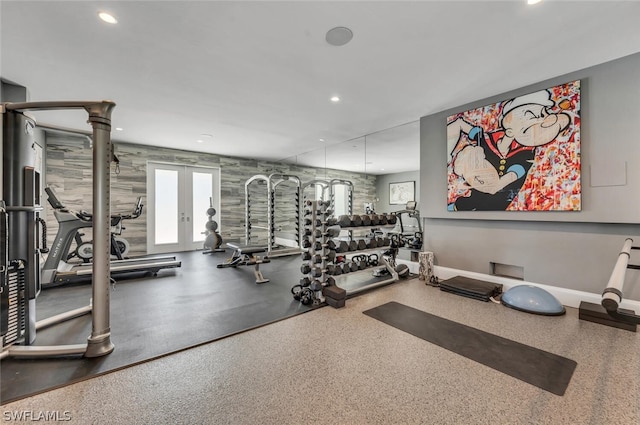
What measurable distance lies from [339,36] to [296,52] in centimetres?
49

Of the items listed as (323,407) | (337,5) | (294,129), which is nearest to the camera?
(323,407)

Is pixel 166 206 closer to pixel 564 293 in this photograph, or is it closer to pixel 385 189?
pixel 385 189

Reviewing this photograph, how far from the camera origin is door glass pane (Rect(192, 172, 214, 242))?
720 centimetres

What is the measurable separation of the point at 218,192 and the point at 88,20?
219 inches

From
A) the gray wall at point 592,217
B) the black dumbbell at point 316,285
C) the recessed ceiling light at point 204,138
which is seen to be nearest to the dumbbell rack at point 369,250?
the black dumbbell at point 316,285

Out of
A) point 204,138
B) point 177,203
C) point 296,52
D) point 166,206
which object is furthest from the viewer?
point 177,203

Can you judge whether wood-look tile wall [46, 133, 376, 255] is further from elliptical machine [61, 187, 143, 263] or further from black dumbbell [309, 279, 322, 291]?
black dumbbell [309, 279, 322, 291]

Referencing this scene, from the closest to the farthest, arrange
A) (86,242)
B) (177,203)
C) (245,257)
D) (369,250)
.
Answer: (369,250)
(86,242)
(245,257)
(177,203)

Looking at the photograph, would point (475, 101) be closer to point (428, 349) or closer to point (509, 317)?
point (509, 317)

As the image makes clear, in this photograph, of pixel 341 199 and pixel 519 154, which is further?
pixel 341 199

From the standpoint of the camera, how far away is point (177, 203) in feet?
22.7

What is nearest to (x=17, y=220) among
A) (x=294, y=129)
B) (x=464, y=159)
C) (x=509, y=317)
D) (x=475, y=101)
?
(x=294, y=129)

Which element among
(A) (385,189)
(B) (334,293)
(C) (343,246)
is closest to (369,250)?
(C) (343,246)

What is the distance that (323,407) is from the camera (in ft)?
5.08
